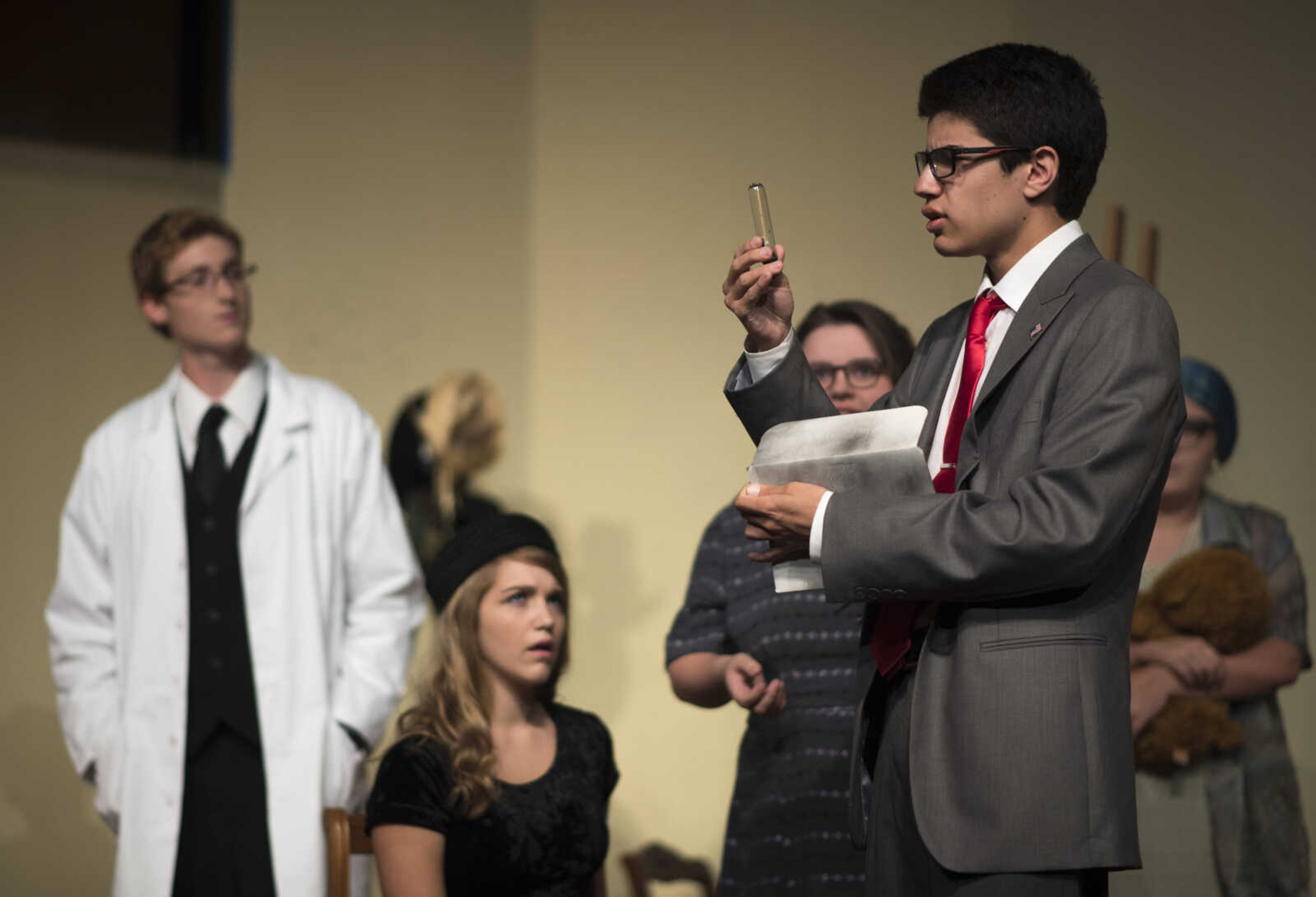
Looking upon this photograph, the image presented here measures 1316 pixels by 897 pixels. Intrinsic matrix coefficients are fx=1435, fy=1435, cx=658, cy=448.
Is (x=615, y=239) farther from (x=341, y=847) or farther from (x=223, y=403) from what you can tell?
(x=341, y=847)

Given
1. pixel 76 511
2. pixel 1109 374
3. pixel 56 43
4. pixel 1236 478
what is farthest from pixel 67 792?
pixel 1109 374

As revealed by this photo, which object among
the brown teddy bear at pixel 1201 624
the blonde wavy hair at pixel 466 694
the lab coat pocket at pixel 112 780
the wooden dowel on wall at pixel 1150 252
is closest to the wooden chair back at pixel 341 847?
the blonde wavy hair at pixel 466 694

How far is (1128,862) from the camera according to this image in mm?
1767

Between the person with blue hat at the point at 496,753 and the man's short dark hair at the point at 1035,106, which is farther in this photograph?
the person with blue hat at the point at 496,753

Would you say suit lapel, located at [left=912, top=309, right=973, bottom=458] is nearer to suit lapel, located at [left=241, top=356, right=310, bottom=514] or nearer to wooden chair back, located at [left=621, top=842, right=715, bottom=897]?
suit lapel, located at [left=241, top=356, right=310, bottom=514]

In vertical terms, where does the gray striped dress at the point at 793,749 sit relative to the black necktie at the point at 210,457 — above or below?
below

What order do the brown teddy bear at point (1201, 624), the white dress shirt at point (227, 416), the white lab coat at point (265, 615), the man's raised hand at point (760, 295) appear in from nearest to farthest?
1. the man's raised hand at point (760, 295)
2. the brown teddy bear at point (1201, 624)
3. the white lab coat at point (265, 615)
4. the white dress shirt at point (227, 416)

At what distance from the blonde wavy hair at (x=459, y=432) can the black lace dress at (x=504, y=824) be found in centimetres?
279

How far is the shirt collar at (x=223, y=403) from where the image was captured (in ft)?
12.3

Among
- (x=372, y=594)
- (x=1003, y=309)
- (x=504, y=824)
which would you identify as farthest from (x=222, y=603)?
(x=1003, y=309)

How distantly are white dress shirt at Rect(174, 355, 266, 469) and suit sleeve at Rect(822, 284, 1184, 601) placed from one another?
2.30 meters

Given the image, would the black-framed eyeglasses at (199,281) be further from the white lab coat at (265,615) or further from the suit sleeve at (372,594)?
the suit sleeve at (372,594)

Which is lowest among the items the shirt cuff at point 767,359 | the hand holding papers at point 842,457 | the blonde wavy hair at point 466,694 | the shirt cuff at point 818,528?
the blonde wavy hair at point 466,694

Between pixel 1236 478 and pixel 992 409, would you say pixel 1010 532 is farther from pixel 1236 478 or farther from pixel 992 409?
pixel 1236 478
